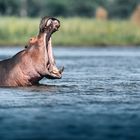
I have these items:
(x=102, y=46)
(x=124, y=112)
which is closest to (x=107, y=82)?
(x=124, y=112)

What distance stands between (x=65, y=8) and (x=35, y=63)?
53059mm

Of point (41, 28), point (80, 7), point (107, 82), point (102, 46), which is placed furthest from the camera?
point (80, 7)

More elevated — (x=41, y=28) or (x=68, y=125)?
(x=41, y=28)

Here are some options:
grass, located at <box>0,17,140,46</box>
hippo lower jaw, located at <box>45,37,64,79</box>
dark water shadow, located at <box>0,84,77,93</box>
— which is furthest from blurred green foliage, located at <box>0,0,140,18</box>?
hippo lower jaw, located at <box>45,37,64,79</box>

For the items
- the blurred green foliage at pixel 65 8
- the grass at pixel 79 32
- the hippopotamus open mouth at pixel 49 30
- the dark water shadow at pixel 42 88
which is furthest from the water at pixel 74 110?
the blurred green foliage at pixel 65 8

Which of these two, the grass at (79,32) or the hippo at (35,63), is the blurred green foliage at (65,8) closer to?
the grass at (79,32)

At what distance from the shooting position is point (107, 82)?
17266mm

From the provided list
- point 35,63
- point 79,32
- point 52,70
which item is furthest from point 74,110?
point 79,32

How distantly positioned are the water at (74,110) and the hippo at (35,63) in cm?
26

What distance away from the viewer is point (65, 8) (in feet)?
224

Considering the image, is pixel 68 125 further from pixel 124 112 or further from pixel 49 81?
pixel 49 81

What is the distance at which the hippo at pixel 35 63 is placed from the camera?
15250 mm

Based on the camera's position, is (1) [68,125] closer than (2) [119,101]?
Yes

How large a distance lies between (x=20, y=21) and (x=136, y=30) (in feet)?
18.5
